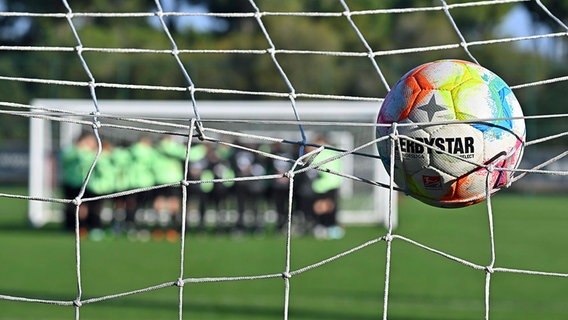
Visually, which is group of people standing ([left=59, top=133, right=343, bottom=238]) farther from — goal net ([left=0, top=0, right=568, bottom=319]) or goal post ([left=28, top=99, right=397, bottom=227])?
goal post ([left=28, top=99, right=397, bottom=227])

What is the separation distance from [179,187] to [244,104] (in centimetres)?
263

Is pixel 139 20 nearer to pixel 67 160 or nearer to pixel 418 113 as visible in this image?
pixel 67 160

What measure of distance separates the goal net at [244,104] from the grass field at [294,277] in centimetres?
19

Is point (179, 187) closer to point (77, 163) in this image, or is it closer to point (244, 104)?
point (77, 163)

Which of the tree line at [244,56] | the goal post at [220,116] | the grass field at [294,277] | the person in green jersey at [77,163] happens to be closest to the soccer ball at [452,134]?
the grass field at [294,277]

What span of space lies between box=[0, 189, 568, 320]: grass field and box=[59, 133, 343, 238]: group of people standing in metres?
0.46

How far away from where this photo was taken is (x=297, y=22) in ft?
135

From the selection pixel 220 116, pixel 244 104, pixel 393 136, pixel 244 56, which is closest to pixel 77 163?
pixel 220 116

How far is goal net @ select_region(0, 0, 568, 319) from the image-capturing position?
13.4 feet

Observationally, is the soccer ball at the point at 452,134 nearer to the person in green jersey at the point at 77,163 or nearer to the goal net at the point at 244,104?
the goal net at the point at 244,104

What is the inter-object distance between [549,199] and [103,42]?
57.2 ft

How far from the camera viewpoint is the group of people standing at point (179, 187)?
14.4 meters

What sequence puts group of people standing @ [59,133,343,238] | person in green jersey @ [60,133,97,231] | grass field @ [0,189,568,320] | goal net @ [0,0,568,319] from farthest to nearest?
1. group of people standing @ [59,133,343,238]
2. person in green jersey @ [60,133,97,231]
3. grass field @ [0,189,568,320]
4. goal net @ [0,0,568,319]

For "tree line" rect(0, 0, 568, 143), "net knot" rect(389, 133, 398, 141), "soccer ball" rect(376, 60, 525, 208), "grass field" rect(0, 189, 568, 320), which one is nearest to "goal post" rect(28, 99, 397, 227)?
"grass field" rect(0, 189, 568, 320)
